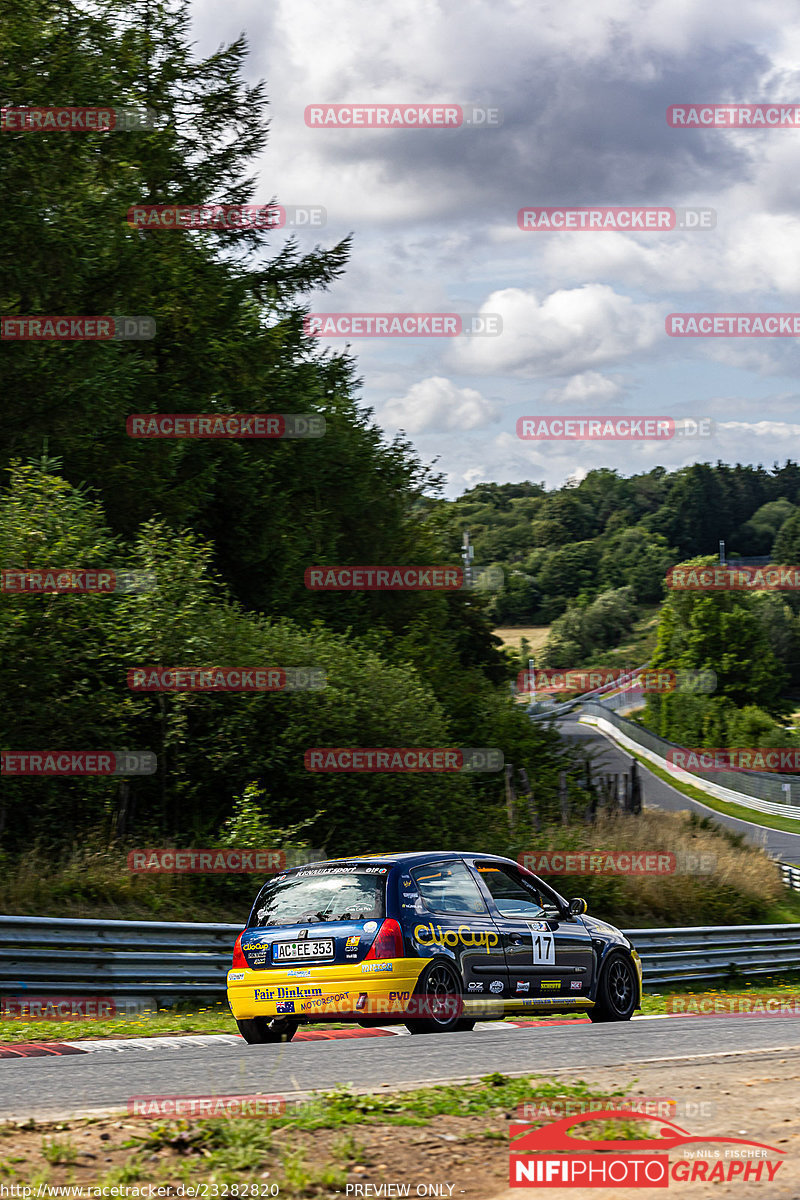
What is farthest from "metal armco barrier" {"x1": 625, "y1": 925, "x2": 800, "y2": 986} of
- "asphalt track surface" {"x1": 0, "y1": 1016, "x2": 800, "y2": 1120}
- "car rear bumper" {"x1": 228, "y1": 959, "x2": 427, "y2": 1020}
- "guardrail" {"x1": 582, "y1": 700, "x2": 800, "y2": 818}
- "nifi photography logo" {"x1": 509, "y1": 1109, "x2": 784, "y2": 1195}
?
"guardrail" {"x1": 582, "y1": 700, "x2": 800, "y2": 818}

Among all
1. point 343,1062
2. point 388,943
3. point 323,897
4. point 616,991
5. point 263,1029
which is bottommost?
point 616,991

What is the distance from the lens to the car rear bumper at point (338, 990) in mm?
9594

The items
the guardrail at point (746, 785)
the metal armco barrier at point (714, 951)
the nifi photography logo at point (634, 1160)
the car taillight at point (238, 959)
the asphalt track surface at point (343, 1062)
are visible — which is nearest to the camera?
the nifi photography logo at point (634, 1160)

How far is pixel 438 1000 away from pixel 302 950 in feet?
3.62

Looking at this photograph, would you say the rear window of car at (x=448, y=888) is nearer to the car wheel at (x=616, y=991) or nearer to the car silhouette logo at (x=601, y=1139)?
the car wheel at (x=616, y=991)

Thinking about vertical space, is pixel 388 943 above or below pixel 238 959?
above

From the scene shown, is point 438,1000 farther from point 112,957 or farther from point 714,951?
point 714,951

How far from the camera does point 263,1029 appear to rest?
33.5 ft

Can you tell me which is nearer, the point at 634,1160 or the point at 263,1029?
the point at 634,1160

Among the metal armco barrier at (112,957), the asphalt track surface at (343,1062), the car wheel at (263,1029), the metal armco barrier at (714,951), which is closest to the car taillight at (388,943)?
the asphalt track surface at (343,1062)

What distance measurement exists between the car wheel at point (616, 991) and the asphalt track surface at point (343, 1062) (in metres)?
0.77

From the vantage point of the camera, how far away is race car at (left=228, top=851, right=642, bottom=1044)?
970 centimetres

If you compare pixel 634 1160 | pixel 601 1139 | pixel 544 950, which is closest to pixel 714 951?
pixel 544 950

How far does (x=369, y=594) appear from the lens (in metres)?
31.0
